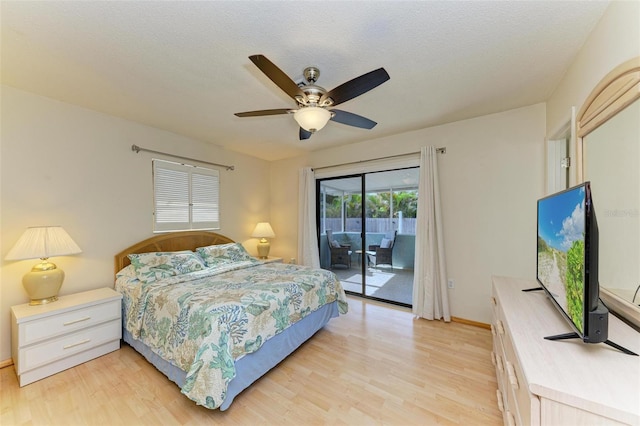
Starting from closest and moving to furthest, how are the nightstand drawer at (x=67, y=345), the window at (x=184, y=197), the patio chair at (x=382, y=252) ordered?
the nightstand drawer at (x=67, y=345)
the window at (x=184, y=197)
the patio chair at (x=382, y=252)

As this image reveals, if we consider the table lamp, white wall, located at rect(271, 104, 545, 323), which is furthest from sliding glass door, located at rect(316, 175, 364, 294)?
the table lamp

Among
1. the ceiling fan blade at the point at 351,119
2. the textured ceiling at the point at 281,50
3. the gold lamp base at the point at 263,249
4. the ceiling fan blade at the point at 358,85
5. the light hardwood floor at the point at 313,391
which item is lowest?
the light hardwood floor at the point at 313,391

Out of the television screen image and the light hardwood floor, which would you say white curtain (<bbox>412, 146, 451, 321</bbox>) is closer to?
the light hardwood floor

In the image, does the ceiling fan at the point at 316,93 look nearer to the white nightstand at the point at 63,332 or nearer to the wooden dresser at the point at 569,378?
the wooden dresser at the point at 569,378

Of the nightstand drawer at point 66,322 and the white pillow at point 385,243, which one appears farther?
the white pillow at point 385,243

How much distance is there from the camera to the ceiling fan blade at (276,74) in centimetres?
135

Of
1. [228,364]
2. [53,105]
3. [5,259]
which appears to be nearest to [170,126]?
[53,105]

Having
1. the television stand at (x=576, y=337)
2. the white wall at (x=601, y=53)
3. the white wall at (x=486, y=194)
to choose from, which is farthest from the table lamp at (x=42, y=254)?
the white wall at (x=601, y=53)

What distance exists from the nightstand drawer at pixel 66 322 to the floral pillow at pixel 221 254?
3.37 feet

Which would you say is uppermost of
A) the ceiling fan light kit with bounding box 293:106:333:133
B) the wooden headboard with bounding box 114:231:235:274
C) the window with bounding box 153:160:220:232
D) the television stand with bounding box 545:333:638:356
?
the ceiling fan light kit with bounding box 293:106:333:133

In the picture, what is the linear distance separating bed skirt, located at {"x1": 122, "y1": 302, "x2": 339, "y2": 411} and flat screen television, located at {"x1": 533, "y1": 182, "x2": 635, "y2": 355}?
1.81m

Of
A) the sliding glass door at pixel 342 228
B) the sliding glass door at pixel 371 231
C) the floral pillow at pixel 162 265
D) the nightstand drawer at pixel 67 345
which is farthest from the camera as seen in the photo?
the sliding glass door at pixel 342 228

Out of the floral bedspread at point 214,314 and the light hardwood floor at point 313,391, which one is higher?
the floral bedspread at point 214,314

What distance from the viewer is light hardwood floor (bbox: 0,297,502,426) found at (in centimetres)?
162
